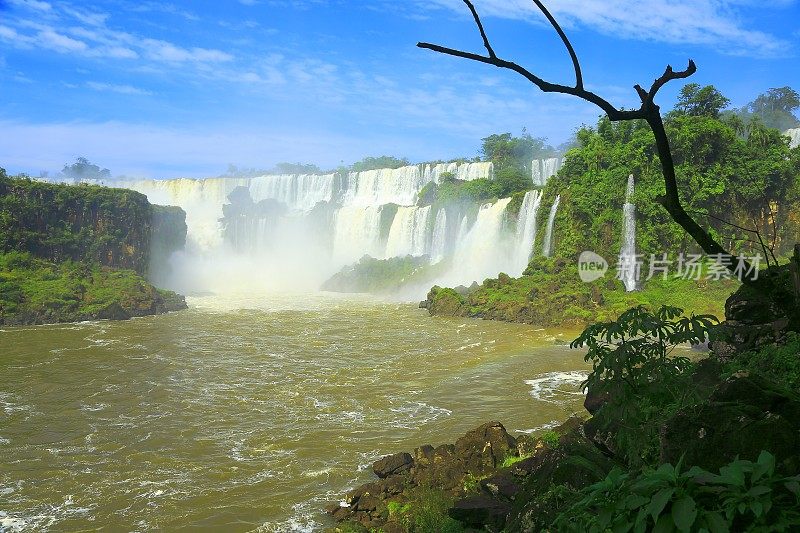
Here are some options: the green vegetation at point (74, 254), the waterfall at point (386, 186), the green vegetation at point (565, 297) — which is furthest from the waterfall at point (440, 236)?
the green vegetation at point (74, 254)

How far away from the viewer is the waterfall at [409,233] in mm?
49656

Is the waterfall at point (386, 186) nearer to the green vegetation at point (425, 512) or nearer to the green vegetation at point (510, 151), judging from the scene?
the green vegetation at point (510, 151)

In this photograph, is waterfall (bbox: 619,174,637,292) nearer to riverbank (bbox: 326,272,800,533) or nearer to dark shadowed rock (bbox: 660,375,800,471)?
riverbank (bbox: 326,272,800,533)

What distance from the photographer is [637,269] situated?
34.7 m

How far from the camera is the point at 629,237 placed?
35500 millimetres

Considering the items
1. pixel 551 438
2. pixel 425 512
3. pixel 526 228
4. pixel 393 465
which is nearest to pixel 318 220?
pixel 526 228

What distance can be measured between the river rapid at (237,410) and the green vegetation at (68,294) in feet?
12.2

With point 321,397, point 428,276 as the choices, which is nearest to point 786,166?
point 428,276

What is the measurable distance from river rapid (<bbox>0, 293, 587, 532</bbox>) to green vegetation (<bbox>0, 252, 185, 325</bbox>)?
3.73 metres

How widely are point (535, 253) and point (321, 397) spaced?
83.7 ft

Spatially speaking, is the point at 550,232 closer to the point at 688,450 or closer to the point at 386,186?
the point at 386,186

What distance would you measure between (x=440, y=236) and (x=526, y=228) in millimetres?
9719

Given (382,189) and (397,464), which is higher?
(382,189)

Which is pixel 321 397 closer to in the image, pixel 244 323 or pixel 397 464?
pixel 397 464
